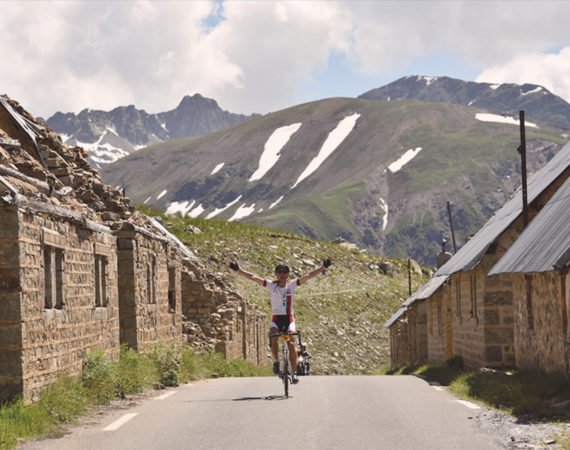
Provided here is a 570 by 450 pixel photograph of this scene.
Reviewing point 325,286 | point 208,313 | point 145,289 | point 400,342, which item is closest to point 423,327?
point 400,342

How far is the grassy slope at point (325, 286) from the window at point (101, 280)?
29.4m

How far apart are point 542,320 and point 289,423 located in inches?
267

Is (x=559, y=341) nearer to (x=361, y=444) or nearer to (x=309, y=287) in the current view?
(x=361, y=444)

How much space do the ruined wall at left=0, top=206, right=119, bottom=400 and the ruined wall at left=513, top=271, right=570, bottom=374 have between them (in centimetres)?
793

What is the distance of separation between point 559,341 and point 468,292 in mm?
8012

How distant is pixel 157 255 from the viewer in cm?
2156

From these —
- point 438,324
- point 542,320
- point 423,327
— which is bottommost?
point 423,327

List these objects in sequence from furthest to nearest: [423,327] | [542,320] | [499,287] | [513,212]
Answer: [423,327] < [513,212] < [499,287] < [542,320]

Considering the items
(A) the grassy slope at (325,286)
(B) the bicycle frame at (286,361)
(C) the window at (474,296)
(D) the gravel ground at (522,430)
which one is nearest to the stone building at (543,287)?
(D) the gravel ground at (522,430)

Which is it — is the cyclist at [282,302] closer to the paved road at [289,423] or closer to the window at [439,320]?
the paved road at [289,423]

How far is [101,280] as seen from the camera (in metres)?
16.6

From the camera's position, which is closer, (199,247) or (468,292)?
(468,292)

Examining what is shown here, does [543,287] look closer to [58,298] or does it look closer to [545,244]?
[545,244]

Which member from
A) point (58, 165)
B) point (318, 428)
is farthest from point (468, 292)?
point (318, 428)
